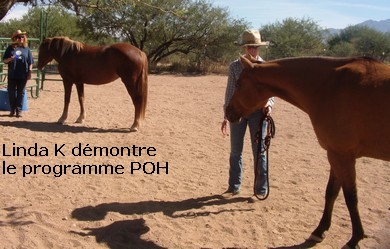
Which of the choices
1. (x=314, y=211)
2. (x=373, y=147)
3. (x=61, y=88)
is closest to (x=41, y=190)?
(x=314, y=211)

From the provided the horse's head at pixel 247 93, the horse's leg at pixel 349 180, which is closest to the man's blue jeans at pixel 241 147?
the horse's head at pixel 247 93

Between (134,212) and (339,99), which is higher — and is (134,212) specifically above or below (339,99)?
below

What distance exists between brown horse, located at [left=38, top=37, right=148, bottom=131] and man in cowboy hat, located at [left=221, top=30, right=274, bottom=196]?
3378 mm

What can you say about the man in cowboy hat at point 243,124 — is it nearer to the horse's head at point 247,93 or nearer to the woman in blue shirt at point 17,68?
the horse's head at point 247,93

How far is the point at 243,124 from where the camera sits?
421cm

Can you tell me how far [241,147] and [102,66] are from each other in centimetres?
424

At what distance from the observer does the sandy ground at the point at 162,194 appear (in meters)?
3.43

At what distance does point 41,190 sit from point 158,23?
62.9 ft

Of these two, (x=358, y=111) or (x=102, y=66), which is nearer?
(x=358, y=111)

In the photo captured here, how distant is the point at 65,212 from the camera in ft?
12.4

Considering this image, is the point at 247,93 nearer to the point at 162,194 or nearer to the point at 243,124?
the point at 243,124

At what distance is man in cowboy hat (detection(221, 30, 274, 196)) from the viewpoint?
400 centimetres

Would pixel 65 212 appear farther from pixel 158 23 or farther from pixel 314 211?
pixel 158 23

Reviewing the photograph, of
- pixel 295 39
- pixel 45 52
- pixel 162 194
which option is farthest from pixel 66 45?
pixel 295 39
